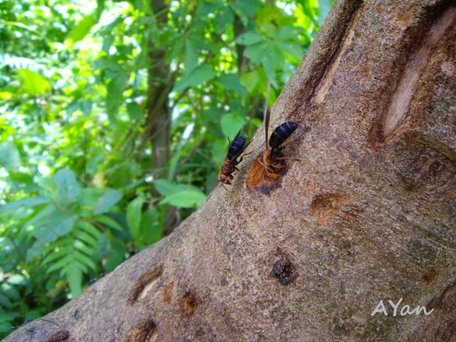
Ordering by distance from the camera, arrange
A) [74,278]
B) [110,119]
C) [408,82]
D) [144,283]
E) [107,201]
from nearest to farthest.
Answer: [408,82] < [144,283] < [74,278] < [107,201] < [110,119]

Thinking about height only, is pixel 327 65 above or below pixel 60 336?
above

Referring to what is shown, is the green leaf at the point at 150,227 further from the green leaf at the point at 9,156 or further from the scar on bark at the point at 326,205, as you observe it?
the scar on bark at the point at 326,205

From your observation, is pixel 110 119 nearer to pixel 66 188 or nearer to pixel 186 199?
pixel 66 188

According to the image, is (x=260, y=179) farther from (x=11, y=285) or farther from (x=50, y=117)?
(x=50, y=117)

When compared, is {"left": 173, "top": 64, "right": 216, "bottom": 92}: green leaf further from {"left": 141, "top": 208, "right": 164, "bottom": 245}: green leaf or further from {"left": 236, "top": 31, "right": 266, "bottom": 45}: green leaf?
{"left": 141, "top": 208, "right": 164, "bottom": 245}: green leaf

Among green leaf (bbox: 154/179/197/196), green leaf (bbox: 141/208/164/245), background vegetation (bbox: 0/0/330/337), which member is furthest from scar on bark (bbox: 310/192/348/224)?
green leaf (bbox: 141/208/164/245)

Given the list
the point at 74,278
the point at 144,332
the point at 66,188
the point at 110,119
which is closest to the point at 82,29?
the point at 110,119
